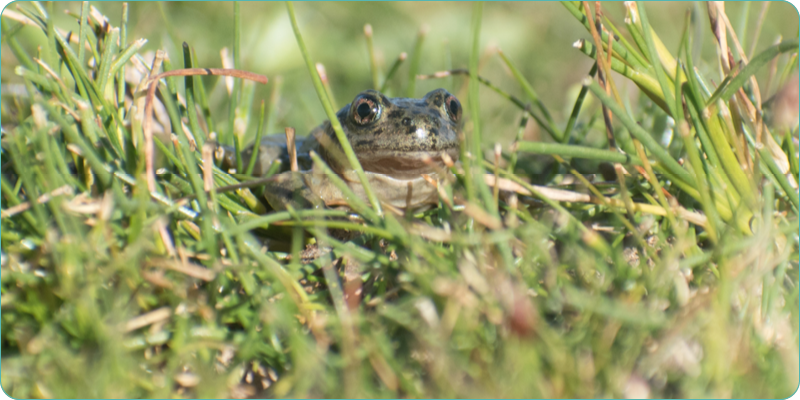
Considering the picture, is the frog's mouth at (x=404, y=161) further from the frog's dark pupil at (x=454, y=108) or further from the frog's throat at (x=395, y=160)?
the frog's dark pupil at (x=454, y=108)

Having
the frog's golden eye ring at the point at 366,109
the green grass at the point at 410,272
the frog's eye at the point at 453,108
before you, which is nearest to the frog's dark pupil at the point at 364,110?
the frog's golden eye ring at the point at 366,109

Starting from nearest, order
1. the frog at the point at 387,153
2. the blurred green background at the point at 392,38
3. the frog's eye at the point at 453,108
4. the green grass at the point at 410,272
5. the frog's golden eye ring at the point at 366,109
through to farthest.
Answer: the green grass at the point at 410,272 < the frog at the point at 387,153 < the frog's golden eye ring at the point at 366,109 < the frog's eye at the point at 453,108 < the blurred green background at the point at 392,38

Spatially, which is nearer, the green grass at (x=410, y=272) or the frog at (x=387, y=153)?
the green grass at (x=410, y=272)

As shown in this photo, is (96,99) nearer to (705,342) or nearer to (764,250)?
(705,342)

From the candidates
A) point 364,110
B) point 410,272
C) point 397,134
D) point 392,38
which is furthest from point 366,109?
point 392,38

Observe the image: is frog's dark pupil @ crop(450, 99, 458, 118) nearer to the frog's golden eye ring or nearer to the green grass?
the frog's golden eye ring

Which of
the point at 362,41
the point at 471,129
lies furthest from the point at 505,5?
the point at 471,129
